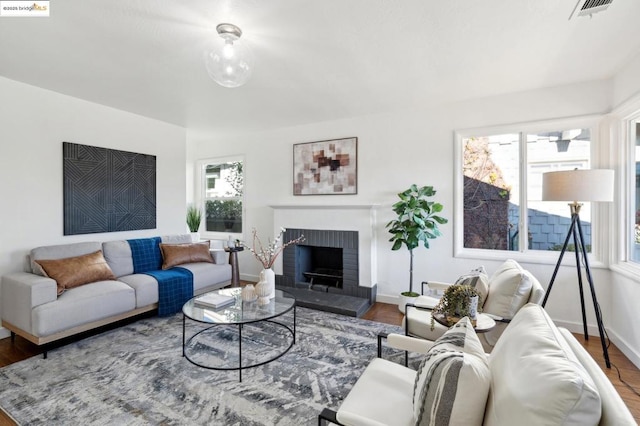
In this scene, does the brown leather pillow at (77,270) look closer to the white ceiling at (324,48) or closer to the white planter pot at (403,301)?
the white ceiling at (324,48)

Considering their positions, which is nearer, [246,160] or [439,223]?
[439,223]

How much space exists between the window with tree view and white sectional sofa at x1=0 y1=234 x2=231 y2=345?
1.88 m

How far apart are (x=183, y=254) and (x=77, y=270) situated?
1206 millimetres

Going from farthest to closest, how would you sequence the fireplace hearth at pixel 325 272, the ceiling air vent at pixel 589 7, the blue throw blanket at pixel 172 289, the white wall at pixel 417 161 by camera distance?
the fireplace hearth at pixel 325 272 → the blue throw blanket at pixel 172 289 → the white wall at pixel 417 161 → the ceiling air vent at pixel 589 7

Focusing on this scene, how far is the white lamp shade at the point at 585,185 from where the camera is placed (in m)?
2.52

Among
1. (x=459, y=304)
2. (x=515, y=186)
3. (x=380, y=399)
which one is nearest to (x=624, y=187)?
(x=515, y=186)

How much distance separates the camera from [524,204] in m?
3.47

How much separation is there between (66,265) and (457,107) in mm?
4644

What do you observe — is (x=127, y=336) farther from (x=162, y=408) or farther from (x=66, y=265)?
(x=162, y=408)

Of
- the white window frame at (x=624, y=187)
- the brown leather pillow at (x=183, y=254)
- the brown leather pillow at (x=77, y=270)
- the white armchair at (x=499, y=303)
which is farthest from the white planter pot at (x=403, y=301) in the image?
the brown leather pillow at (x=77, y=270)

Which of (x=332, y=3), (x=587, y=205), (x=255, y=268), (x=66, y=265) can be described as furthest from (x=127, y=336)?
(x=587, y=205)

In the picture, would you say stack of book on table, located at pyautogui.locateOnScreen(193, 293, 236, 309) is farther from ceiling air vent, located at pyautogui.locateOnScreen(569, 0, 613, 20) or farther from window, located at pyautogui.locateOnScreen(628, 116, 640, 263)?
window, located at pyautogui.locateOnScreen(628, 116, 640, 263)

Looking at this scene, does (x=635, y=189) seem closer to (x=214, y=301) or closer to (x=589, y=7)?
(x=589, y=7)

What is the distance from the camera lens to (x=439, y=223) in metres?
3.79
